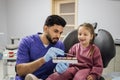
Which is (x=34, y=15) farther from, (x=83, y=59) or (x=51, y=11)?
(x=83, y=59)

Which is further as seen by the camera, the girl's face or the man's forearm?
the girl's face

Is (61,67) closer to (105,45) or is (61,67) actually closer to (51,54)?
(51,54)

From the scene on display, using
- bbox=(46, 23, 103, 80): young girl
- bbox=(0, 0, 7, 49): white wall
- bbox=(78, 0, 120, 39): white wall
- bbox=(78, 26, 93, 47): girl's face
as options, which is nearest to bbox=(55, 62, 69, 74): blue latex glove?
bbox=(46, 23, 103, 80): young girl

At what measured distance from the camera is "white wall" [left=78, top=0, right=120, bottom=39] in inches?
157

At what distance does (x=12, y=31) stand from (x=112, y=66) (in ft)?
13.3

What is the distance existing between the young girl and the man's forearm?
141 mm

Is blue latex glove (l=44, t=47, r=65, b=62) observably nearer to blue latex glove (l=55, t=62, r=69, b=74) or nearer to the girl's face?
blue latex glove (l=55, t=62, r=69, b=74)

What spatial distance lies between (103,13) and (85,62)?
267 cm

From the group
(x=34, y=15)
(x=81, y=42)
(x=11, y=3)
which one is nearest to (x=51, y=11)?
(x=34, y=15)

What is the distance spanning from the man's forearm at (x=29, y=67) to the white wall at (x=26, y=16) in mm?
3969

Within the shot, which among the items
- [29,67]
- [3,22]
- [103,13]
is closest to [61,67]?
[29,67]

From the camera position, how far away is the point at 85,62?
173cm

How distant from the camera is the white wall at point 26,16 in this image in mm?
5631

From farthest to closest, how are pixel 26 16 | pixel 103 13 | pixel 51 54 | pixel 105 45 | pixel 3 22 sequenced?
pixel 3 22, pixel 26 16, pixel 103 13, pixel 105 45, pixel 51 54
